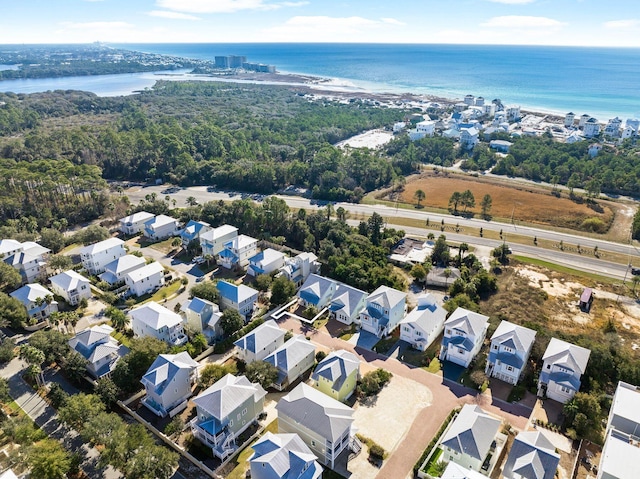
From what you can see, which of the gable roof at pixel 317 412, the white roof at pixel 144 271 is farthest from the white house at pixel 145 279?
the gable roof at pixel 317 412

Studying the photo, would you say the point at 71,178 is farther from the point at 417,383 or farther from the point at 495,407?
the point at 495,407

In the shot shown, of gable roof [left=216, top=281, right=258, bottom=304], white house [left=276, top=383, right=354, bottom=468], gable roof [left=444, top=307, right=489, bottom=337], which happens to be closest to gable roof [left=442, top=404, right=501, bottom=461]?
white house [left=276, top=383, right=354, bottom=468]

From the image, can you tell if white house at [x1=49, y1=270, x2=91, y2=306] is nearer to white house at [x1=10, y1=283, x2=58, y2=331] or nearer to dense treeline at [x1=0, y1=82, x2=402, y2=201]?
white house at [x1=10, y1=283, x2=58, y2=331]

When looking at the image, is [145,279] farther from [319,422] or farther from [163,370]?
[319,422]

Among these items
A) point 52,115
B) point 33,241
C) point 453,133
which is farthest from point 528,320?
point 52,115

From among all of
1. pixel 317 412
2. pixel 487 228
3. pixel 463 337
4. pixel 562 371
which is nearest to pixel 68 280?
pixel 317 412

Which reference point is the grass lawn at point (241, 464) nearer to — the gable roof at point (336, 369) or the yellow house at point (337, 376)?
the yellow house at point (337, 376)
